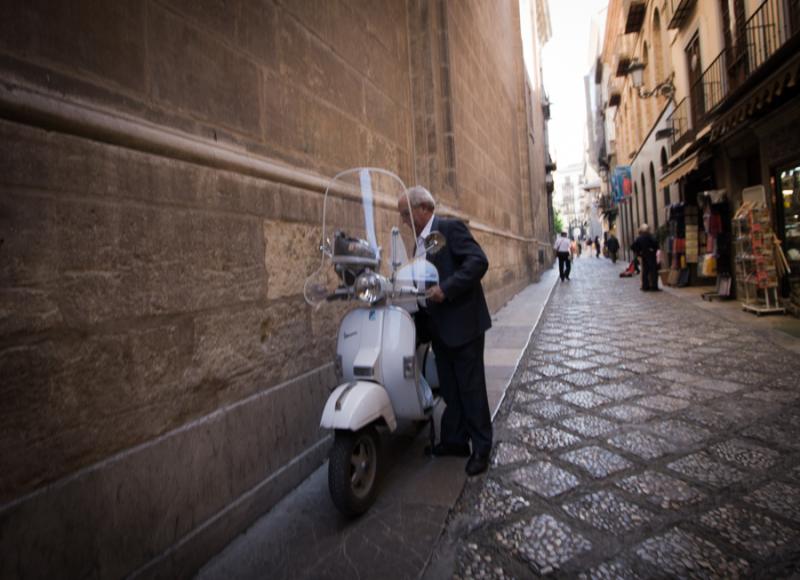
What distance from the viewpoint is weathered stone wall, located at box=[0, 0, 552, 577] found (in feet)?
4.99

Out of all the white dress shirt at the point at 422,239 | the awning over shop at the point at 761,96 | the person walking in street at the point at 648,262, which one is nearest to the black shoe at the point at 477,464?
the white dress shirt at the point at 422,239

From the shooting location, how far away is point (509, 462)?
2.82m

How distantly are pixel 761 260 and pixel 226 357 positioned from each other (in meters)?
8.28

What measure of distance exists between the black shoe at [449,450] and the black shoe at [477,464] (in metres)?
0.18

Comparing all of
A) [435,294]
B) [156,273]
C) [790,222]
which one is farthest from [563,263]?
[156,273]

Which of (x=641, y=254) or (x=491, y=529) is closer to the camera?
(x=491, y=529)

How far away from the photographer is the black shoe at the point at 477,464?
2666mm

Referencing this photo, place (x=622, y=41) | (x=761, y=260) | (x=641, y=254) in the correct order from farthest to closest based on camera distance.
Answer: (x=622, y=41) < (x=641, y=254) < (x=761, y=260)

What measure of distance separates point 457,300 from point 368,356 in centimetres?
62

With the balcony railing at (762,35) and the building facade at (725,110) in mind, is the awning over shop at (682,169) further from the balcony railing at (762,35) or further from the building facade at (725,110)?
the balcony railing at (762,35)

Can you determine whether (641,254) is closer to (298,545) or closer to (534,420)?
(534,420)

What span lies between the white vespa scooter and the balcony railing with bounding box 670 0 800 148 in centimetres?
659

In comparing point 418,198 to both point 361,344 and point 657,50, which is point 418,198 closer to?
point 361,344

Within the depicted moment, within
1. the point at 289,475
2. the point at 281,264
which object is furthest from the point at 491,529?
the point at 281,264
